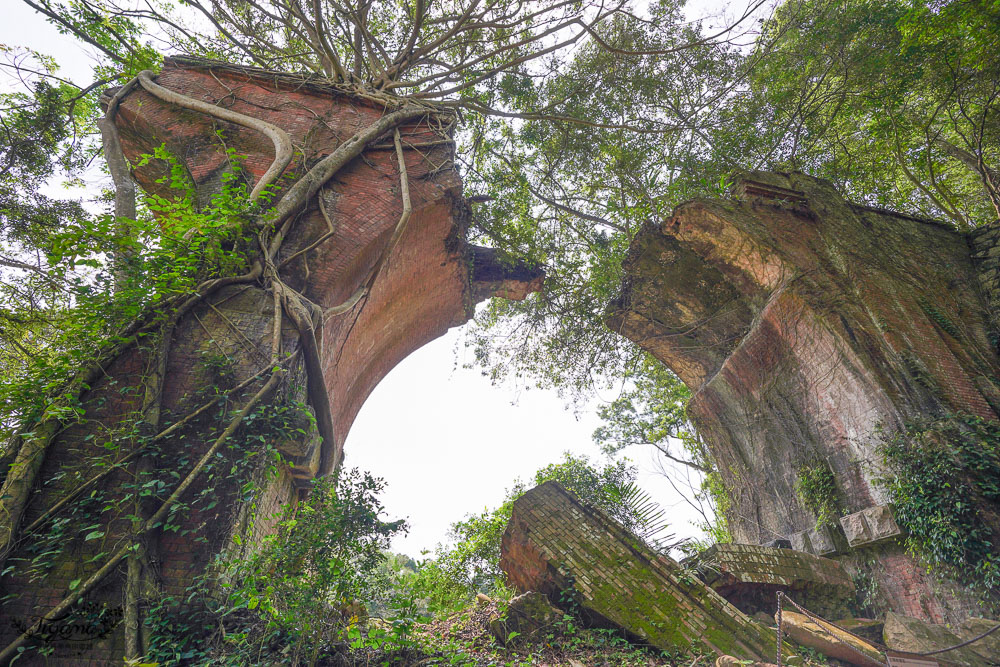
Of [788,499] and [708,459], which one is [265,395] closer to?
[788,499]

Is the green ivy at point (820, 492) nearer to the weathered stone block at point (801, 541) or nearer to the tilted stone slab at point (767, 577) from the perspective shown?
the weathered stone block at point (801, 541)

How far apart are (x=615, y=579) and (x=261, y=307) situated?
4.07 m

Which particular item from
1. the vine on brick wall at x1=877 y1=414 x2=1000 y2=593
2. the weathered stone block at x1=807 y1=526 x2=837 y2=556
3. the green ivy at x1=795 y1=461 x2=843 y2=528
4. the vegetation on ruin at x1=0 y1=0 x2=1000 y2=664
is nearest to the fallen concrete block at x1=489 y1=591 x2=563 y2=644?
the vegetation on ruin at x1=0 y1=0 x2=1000 y2=664

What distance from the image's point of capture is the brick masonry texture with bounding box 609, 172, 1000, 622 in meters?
6.72

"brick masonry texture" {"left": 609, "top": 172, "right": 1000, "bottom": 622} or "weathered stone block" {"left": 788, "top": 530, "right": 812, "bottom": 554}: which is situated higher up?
"brick masonry texture" {"left": 609, "top": 172, "right": 1000, "bottom": 622}

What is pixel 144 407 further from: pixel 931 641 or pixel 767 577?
pixel 931 641

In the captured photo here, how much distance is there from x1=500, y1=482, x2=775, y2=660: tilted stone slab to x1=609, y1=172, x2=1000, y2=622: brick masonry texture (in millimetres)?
3549

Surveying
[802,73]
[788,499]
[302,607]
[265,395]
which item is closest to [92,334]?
[265,395]

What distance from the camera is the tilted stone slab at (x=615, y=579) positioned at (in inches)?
159

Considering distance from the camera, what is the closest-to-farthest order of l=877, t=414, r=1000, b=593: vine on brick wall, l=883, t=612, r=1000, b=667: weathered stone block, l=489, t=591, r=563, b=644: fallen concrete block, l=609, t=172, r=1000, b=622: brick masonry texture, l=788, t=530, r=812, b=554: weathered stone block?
1. l=883, t=612, r=1000, b=667: weathered stone block
2. l=489, t=591, r=563, b=644: fallen concrete block
3. l=877, t=414, r=1000, b=593: vine on brick wall
4. l=609, t=172, r=1000, b=622: brick masonry texture
5. l=788, t=530, r=812, b=554: weathered stone block

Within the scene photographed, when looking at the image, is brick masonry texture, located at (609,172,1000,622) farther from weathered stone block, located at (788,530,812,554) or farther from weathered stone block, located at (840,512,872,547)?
weathered stone block, located at (840,512,872,547)

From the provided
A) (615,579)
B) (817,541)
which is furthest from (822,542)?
(615,579)

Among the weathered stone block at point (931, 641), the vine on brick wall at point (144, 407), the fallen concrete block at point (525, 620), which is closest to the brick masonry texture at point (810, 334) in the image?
the weathered stone block at point (931, 641)

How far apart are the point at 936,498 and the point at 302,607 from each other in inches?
282
